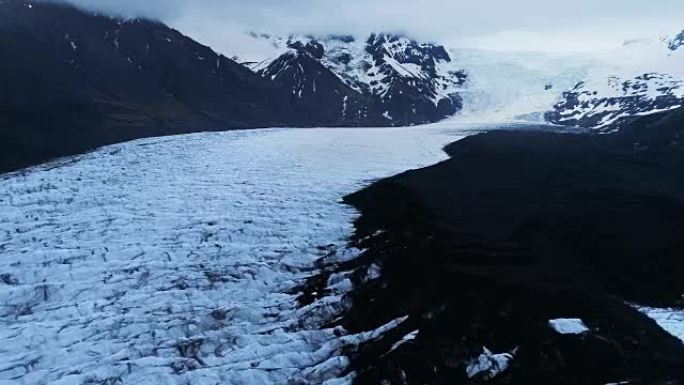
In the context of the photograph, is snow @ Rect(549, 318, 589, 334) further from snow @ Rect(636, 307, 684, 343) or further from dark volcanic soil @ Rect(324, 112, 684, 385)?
snow @ Rect(636, 307, 684, 343)

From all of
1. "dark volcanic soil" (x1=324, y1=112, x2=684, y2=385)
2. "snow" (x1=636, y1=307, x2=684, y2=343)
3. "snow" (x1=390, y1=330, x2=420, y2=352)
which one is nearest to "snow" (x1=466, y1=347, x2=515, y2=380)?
"dark volcanic soil" (x1=324, y1=112, x2=684, y2=385)

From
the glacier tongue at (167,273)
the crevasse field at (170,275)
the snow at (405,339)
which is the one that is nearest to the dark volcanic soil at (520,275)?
the snow at (405,339)

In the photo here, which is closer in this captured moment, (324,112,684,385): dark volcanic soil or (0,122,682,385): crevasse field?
(324,112,684,385): dark volcanic soil

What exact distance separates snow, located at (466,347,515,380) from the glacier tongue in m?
3.84

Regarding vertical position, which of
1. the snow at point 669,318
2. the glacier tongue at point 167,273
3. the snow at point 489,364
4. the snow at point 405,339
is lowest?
the snow at point 669,318

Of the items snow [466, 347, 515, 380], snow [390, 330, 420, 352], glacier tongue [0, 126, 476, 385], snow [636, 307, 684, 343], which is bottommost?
snow [636, 307, 684, 343]

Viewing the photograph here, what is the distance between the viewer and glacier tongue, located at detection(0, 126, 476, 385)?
18234 mm

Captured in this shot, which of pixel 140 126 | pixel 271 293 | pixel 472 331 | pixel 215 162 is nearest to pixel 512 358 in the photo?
pixel 472 331

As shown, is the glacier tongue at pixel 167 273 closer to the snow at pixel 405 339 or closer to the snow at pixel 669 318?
the snow at pixel 405 339

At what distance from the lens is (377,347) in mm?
18547

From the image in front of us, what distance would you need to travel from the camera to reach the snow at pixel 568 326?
19.0 m

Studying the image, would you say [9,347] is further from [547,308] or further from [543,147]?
[543,147]

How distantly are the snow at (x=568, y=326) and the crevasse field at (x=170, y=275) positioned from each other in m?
3.42

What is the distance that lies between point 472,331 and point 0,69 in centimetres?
17820
